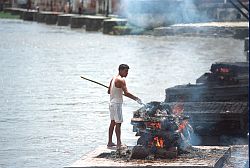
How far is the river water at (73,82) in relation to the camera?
13.3m

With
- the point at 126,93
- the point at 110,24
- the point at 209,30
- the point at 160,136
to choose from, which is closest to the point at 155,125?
the point at 160,136

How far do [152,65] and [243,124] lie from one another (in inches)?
593

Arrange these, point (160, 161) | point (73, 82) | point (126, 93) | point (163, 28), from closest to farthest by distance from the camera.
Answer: point (160, 161) < point (126, 93) < point (73, 82) < point (163, 28)

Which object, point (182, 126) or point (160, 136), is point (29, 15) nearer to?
point (182, 126)

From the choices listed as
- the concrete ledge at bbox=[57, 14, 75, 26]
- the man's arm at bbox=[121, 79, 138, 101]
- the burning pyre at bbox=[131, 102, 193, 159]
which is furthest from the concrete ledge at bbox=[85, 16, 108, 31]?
the burning pyre at bbox=[131, 102, 193, 159]

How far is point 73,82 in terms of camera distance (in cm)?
2303

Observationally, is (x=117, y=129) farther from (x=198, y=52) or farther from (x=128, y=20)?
(x=128, y=20)

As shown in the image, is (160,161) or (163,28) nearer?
(160,161)

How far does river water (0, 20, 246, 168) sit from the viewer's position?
43.7ft

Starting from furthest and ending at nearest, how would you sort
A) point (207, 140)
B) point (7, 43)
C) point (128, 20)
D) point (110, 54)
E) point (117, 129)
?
1. point (128, 20)
2. point (7, 43)
3. point (110, 54)
4. point (207, 140)
5. point (117, 129)

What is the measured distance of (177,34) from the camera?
149 feet

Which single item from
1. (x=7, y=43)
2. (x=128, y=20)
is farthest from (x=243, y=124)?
(x=128, y=20)

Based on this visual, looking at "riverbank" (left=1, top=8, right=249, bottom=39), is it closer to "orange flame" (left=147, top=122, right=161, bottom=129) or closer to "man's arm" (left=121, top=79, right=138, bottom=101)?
"man's arm" (left=121, top=79, right=138, bottom=101)

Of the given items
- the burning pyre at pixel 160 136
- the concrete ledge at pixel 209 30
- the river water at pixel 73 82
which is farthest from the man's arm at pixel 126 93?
the concrete ledge at pixel 209 30
